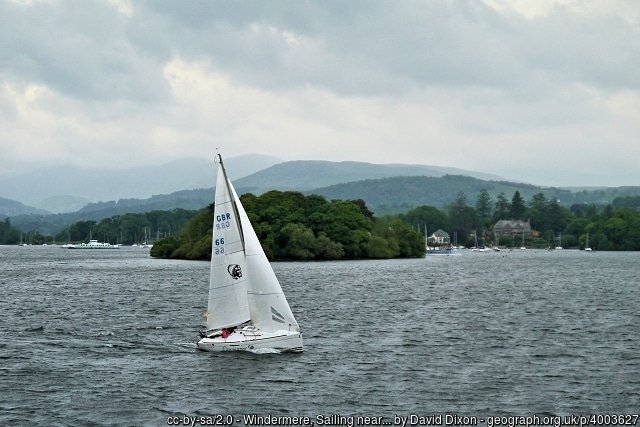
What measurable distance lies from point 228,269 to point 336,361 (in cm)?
805

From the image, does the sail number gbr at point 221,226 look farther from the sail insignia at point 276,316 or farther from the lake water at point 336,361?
the lake water at point 336,361

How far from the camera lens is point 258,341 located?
Answer: 2111 inches

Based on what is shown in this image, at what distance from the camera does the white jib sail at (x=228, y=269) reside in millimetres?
53406

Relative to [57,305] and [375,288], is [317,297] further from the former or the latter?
[57,305]

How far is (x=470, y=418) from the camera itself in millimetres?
39188

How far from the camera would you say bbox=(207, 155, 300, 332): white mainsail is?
53.5 metres

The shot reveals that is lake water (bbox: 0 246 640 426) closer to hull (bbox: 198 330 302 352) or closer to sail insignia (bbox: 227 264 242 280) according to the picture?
hull (bbox: 198 330 302 352)

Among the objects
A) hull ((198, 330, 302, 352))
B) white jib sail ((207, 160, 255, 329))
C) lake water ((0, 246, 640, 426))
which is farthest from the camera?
hull ((198, 330, 302, 352))

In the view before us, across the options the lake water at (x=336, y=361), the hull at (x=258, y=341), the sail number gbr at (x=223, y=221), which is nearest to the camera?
the lake water at (x=336, y=361)
